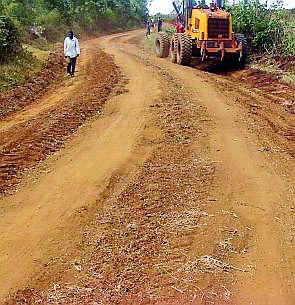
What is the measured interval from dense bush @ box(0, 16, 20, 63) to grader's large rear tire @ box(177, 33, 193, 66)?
18.8 feet

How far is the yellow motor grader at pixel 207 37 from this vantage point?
60.6 ft

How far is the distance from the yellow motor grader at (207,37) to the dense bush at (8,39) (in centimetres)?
579

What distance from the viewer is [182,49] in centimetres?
1958

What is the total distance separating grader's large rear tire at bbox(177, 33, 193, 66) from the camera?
1934cm

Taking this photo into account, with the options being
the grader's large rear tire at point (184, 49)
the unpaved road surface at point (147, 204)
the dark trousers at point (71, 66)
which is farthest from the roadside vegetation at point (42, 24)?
the grader's large rear tire at point (184, 49)

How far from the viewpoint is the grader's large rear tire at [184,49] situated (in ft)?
63.5

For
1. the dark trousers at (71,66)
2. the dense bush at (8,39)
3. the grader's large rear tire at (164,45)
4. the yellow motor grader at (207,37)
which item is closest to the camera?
the dense bush at (8,39)

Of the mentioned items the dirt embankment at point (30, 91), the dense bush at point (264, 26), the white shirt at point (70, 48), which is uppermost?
the dense bush at point (264, 26)

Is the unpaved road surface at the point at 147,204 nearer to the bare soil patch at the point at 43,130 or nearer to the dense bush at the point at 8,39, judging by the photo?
the bare soil patch at the point at 43,130

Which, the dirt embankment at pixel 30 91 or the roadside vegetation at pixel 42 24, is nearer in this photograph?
the dirt embankment at pixel 30 91

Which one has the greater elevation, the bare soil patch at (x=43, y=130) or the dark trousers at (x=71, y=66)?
the dark trousers at (x=71, y=66)

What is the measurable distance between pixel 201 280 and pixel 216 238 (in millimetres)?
835

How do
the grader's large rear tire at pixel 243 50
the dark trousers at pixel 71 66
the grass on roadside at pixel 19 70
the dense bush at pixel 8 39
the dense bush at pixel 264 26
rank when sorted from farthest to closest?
the dense bush at pixel 264 26, the grader's large rear tire at pixel 243 50, the dark trousers at pixel 71 66, the dense bush at pixel 8 39, the grass on roadside at pixel 19 70

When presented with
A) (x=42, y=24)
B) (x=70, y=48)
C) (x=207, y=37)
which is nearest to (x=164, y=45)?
(x=207, y=37)
